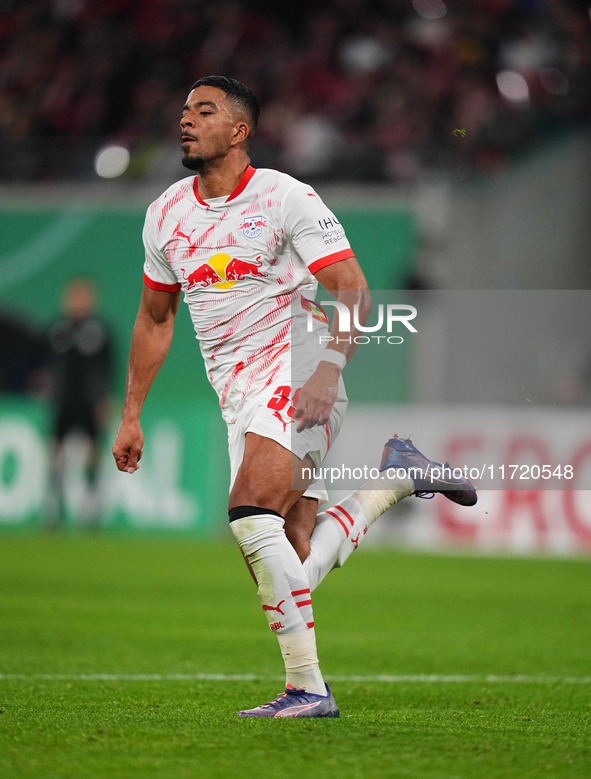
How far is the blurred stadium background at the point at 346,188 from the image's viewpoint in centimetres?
1194

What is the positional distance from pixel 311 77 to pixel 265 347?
12.5m

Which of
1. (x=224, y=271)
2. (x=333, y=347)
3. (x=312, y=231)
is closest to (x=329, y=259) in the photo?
(x=312, y=231)

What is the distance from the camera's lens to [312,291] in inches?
173

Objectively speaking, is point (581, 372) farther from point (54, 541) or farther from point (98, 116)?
point (98, 116)

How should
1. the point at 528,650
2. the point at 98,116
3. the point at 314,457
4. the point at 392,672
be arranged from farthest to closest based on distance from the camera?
the point at 98,116 → the point at 528,650 → the point at 392,672 → the point at 314,457

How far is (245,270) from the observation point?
166 inches

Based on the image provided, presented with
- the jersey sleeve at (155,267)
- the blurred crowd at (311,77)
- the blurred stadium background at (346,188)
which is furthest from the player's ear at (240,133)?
the blurred crowd at (311,77)

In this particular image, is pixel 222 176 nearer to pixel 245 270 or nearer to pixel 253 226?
pixel 253 226

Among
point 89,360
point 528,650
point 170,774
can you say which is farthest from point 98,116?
point 170,774

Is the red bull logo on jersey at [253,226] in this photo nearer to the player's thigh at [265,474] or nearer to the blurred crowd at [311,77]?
the player's thigh at [265,474]

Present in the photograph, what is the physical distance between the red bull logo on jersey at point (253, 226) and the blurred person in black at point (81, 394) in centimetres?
832

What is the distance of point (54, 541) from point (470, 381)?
14.4ft

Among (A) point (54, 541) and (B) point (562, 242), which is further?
(B) point (562, 242)

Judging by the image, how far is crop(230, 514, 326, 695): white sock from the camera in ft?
13.1
